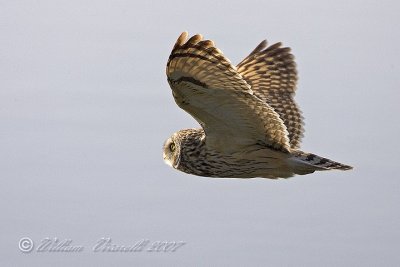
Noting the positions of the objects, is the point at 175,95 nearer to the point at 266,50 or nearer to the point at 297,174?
the point at 297,174

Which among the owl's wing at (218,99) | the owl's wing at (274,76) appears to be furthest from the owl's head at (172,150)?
the owl's wing at (274,76)

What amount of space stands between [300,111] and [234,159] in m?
1.16

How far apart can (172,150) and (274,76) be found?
1142mm

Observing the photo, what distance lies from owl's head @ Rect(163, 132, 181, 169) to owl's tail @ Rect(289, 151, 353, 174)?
920mm

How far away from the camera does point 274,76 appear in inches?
349

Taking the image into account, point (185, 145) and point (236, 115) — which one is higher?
point (236, 115)

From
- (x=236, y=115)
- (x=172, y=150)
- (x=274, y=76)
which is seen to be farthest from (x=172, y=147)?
(x=236, y=115)

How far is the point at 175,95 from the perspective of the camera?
6.93m

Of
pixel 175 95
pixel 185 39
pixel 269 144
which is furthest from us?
pixel 269 144

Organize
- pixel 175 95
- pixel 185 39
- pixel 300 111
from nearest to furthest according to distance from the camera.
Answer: pixel 185 39
pixel 175 95
pixel 300 111

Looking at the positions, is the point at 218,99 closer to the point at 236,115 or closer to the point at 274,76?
the point at 236,115

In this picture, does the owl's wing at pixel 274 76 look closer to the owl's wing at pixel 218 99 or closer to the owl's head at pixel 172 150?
the owl's head at pixel 172 150

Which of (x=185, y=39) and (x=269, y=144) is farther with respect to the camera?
(x=269, y=144)

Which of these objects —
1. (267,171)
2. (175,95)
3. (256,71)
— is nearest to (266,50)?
(256,71)
